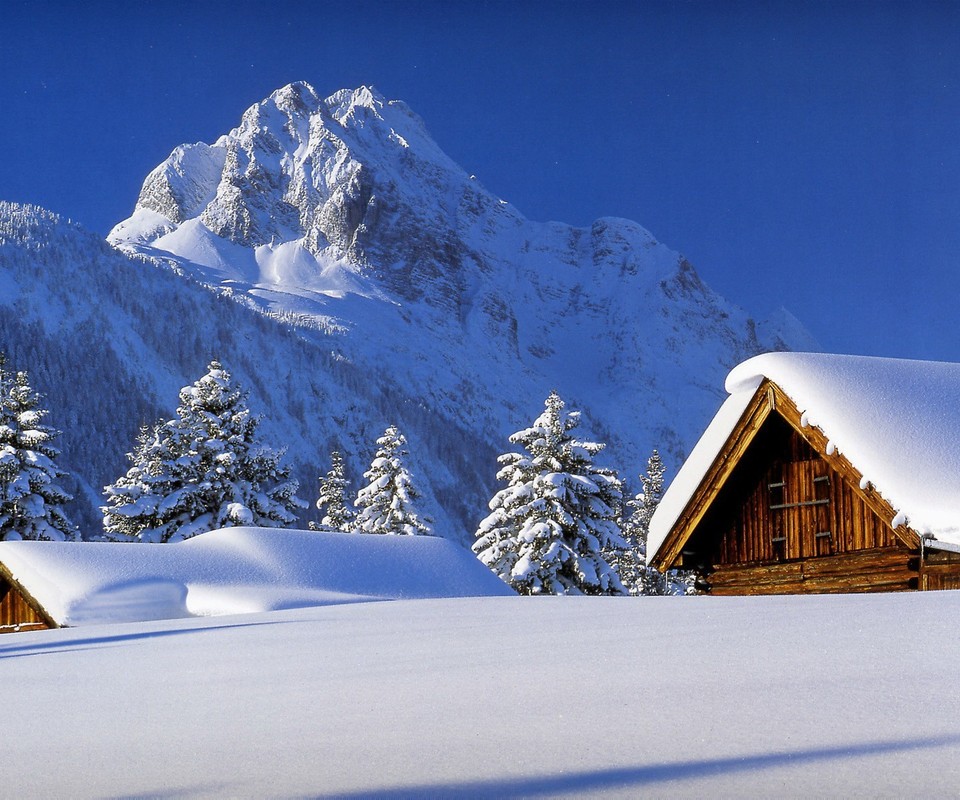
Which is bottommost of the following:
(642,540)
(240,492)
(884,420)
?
(642,540)

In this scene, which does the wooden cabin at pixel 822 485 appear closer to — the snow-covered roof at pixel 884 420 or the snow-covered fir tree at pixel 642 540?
the snow-covered roof at pixel 884 420

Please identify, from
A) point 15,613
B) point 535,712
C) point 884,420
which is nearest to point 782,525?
point 884,420

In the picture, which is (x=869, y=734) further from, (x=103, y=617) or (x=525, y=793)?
(x=103, y=617)

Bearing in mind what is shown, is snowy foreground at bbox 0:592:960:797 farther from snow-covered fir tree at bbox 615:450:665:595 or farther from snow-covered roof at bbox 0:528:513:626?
snow-covered fir tree at bbox 615:450:665:595

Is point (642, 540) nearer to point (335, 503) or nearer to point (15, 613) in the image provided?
point (335, 503)

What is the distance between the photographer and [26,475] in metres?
28.9

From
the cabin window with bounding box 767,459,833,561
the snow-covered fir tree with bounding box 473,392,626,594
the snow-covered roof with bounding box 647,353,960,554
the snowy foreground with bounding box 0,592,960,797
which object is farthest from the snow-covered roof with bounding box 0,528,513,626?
the snow-covered fir tree with bounding box 473,392,626,594

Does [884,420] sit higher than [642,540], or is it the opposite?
[884,420]

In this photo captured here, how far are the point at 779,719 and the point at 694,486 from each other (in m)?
8.92

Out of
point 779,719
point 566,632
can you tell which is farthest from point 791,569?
point 779,719

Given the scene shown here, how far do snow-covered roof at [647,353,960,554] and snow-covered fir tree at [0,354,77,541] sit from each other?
2316 cm

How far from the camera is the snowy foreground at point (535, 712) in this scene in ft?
8.35

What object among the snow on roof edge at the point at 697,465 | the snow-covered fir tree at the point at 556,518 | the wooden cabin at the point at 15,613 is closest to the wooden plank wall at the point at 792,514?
the snow on roof edge at the point at 697,465

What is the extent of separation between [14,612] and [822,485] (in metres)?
15.6
